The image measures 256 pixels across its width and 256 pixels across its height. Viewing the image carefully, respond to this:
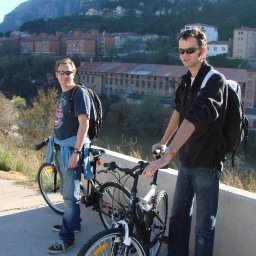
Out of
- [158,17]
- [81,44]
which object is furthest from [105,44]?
[158,17]

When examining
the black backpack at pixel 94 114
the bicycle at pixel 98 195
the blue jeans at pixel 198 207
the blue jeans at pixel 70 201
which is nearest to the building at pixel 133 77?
the bicycle at pixel 98 195

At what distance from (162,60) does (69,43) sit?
2356 centimetres

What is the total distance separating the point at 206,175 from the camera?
2.03m

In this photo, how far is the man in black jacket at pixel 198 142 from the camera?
1.84m

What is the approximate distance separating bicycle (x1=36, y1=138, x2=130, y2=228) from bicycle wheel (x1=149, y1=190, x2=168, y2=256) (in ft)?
0.76

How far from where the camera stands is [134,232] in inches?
82.4

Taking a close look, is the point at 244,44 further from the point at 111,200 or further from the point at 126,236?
the point at 126,236

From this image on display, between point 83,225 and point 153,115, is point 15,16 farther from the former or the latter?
point 83,225

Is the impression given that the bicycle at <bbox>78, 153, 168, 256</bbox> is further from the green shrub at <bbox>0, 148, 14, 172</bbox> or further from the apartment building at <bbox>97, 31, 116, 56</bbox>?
the apartment building at <bbox>97, 31, 116, 56</bbox>

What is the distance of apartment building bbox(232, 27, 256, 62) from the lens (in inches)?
2387

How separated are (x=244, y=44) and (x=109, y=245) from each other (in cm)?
6312

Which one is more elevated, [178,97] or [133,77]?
[178,97]

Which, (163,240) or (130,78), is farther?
(130,78)

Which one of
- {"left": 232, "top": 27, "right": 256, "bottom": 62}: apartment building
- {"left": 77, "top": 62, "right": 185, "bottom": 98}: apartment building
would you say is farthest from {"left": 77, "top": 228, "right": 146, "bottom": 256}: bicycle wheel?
{"left": 232, "top": 27, "right": 256, "bottom": 62}: apartment building
